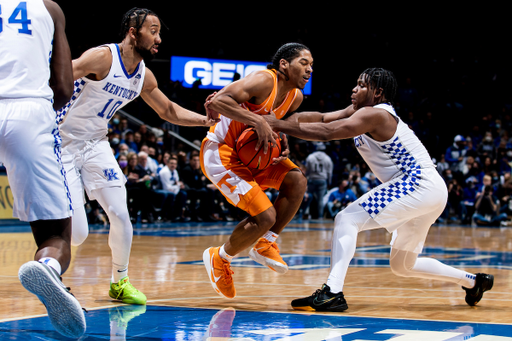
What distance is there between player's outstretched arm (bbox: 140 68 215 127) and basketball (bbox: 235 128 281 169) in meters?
0.30

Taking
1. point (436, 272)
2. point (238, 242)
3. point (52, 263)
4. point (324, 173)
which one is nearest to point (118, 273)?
point (238, 242)

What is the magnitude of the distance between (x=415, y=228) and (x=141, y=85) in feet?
7.19

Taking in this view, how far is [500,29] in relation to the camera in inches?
863

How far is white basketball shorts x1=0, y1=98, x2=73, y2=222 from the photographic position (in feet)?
8.55

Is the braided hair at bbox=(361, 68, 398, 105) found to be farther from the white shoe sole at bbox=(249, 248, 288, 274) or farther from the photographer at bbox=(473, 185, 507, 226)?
the photographer at bbox=(473, 185, 507, 226)

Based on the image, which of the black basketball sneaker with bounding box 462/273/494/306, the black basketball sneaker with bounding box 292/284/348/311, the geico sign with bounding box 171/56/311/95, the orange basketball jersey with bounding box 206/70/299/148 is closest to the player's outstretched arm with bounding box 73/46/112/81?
the orange basketball jersey with bounding box 206/70/299/148

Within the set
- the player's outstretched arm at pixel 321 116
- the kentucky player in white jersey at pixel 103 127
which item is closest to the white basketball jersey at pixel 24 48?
the kentucky player in white jersey at pixel 103 127

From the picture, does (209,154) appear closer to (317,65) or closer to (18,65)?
(18,65)

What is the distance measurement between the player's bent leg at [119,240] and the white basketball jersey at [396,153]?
1770 mm

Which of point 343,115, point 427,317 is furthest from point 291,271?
point 427,317

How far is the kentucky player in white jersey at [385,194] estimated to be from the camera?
167 inches

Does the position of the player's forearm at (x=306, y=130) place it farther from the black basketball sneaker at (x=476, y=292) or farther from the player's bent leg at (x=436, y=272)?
the black basketball sneaker at (x=476, y=292)

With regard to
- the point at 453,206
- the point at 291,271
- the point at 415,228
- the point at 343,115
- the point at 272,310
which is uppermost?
the point at 343,115

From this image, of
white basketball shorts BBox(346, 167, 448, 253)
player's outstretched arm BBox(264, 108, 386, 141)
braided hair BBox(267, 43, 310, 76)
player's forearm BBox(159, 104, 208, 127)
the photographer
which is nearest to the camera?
player's outstretched arm BBox(264, 108, 386, 141)
